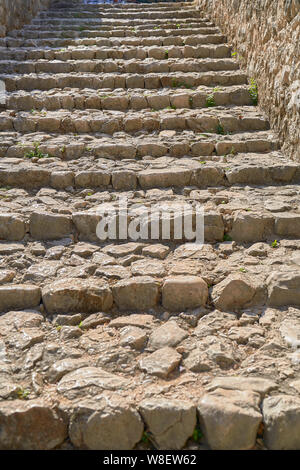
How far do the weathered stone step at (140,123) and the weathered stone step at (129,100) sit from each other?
0.31m

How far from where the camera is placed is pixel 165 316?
7.46 feet

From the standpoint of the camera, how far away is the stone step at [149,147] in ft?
12.5

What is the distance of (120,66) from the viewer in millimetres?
5453

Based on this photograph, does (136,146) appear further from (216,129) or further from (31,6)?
(31,6)

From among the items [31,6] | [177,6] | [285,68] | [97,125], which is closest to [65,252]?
[97,125]

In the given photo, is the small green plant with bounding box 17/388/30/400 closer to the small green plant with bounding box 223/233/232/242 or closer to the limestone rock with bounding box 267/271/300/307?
the limestone rock with bounding box 267/271/300/307

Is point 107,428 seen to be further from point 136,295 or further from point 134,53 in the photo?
point 134,53

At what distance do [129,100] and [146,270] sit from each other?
263cm

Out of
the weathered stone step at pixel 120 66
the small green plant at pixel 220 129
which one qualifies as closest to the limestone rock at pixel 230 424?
the small green plant at pixel 220 129

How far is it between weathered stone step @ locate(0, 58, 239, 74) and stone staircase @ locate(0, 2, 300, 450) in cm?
4

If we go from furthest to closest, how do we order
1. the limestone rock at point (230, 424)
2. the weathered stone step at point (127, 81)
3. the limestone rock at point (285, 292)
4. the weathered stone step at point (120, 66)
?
the weathered stone step at point (120, 66)
the weathered stone step at point (127, 81)
the limestone rock at point (285, 292)
the limestone rock at point (230, 424)

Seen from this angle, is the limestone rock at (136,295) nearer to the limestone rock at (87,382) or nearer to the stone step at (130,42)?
the limestone rock at (87,382)

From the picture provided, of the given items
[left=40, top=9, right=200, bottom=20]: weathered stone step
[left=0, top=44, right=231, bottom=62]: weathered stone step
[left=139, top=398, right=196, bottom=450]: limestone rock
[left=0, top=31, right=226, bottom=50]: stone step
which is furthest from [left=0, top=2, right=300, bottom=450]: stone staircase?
[left=40, top=9, right=200, bottom=20]: weathered stone step
